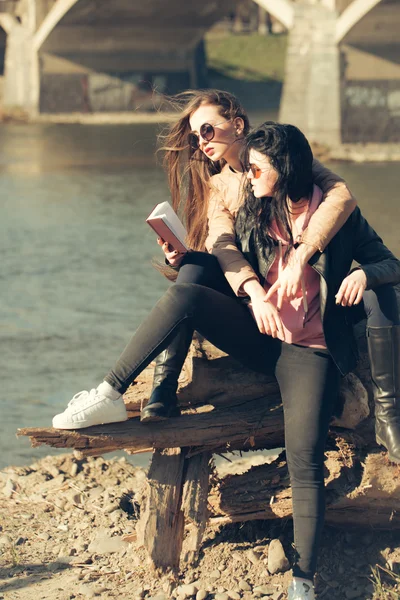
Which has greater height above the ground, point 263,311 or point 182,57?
point 182,57

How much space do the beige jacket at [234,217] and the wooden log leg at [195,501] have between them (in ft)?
2.00

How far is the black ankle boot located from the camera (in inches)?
129

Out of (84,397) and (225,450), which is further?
(225,450)

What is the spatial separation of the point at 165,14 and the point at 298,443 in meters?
26.1

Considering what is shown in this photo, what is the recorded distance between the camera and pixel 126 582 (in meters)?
3.46

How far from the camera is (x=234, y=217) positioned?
360cm

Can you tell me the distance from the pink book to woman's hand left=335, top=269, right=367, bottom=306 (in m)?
0.54

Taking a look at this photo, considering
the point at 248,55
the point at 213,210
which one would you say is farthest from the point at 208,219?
the point at 248,55

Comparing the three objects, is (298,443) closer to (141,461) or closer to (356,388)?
(356,388)

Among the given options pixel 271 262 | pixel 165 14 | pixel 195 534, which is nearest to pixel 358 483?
pixel 195 534

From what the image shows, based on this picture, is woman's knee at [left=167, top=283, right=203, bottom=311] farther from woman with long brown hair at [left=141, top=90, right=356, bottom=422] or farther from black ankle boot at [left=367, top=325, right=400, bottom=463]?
black ankle boot at [left=367, top=325, right=400, bottom=463]

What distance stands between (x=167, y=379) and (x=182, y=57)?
28.8 metres

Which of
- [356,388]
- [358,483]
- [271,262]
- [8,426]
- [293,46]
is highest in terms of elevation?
[293,46]

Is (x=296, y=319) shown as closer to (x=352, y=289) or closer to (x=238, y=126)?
(x=352, y=289)
